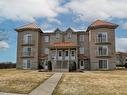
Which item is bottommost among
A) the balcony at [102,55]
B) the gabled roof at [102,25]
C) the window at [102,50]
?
the balcony at [102,55]

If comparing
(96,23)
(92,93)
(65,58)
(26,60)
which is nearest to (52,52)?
(65,58)

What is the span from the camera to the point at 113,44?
53.7 m

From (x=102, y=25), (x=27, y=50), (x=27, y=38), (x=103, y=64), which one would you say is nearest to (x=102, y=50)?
(x=103, y=64)

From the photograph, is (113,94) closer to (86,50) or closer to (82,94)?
(82,94)

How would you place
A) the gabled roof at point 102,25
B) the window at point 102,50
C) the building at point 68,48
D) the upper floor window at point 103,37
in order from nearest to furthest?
the building at point 68,48, the window at point 102,50, the gabled roof at point 102,25, the upper floor window at point 103,37

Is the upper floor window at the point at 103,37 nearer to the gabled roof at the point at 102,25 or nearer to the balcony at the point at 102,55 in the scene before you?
the gabled roof at the point at 102,25

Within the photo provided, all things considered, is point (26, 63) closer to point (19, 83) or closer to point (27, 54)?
point (27, 54)

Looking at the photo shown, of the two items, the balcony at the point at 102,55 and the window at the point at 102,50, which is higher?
the window at the point at 102,50

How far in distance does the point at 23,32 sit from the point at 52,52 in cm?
1148

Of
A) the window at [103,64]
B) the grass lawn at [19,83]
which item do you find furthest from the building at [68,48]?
the grass lawn at [19,83]

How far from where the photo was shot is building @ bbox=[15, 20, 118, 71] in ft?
164

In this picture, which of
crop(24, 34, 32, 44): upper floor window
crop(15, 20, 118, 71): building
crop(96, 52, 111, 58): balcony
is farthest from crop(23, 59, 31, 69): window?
crop(96, 52, 111, 58): balcony

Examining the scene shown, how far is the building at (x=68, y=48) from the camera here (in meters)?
50.0

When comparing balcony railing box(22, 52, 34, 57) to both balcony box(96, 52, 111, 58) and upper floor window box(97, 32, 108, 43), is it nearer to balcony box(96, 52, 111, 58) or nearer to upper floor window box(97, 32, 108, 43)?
balcony box(96, 52, 111, 58)
